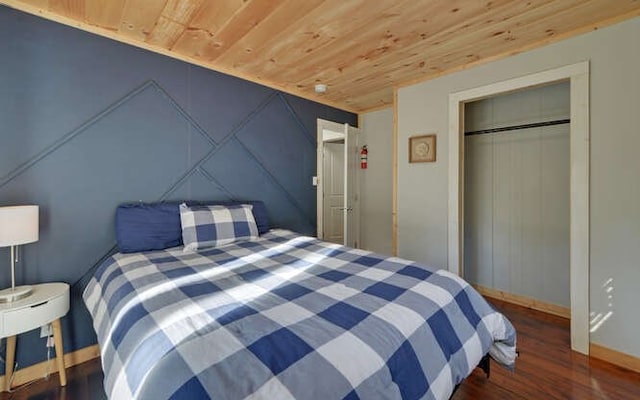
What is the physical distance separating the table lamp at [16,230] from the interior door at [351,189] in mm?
3037

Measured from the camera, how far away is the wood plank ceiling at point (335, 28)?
180 centimetres

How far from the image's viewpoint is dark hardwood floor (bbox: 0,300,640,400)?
5.46 ft

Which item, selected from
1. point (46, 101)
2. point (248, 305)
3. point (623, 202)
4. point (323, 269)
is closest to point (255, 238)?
point (323, 269)

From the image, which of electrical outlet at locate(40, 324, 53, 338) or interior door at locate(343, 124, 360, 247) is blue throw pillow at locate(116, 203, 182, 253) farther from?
interior door at locate(343, 124, 360, 247)

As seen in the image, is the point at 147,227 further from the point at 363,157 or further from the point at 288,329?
the point at 363,157

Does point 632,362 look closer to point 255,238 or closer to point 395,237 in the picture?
point 395,237

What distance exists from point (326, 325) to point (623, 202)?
2.37 m

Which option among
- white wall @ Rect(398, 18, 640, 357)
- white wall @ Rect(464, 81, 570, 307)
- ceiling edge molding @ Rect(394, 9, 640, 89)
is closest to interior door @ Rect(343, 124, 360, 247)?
ceiling edge molding @ Rect(394, 9, 640, 89)

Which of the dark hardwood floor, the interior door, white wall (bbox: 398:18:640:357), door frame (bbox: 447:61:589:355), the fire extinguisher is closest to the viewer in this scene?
the dark hardwood floor

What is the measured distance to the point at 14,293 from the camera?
5.13 feet

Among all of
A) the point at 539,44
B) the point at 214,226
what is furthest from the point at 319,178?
the point at 539,44

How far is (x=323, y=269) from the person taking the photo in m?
1.57

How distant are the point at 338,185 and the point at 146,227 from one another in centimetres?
280

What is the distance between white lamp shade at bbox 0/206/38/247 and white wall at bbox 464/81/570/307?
3.88 meters
